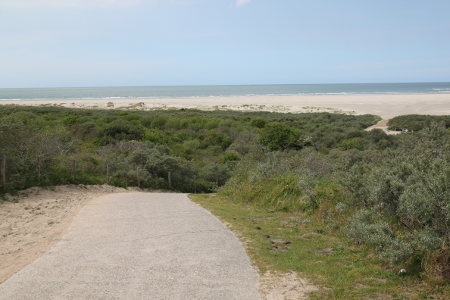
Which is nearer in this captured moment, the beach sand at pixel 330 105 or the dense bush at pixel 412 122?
the dense bush at pixel 412 122

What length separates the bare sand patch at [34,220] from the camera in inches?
319

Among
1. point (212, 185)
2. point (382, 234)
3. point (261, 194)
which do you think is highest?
point (382, 234)

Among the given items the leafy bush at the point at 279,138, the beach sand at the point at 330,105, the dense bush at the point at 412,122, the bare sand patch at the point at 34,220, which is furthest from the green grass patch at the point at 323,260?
the beach sand at the point at 330,105

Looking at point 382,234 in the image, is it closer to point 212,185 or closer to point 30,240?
point 30,240

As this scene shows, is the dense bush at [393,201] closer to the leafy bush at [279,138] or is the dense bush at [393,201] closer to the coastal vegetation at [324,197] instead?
the coastal vegetation at [324,197]

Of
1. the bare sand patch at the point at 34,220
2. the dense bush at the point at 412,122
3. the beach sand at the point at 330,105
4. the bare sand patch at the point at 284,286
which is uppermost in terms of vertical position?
the beach sand at the point at 330,105

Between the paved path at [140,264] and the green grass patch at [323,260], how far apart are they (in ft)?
2.02

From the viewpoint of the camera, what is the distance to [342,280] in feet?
22.4

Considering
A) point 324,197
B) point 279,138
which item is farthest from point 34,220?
point 279,138

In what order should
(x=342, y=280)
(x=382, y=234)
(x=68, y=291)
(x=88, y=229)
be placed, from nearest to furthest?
(x=68, y=291) < (x=342, y=280) < (x=382, y=234) < (x=88, y=229)

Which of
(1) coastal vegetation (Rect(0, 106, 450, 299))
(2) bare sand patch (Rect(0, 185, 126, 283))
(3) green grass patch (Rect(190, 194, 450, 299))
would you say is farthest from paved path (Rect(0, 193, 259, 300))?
(1) coastal vegetation (Rect(0, 106, 450, 299))

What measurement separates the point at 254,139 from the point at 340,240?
86.0ft

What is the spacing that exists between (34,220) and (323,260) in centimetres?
780

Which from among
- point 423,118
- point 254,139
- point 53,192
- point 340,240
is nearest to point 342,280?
point 340,240
